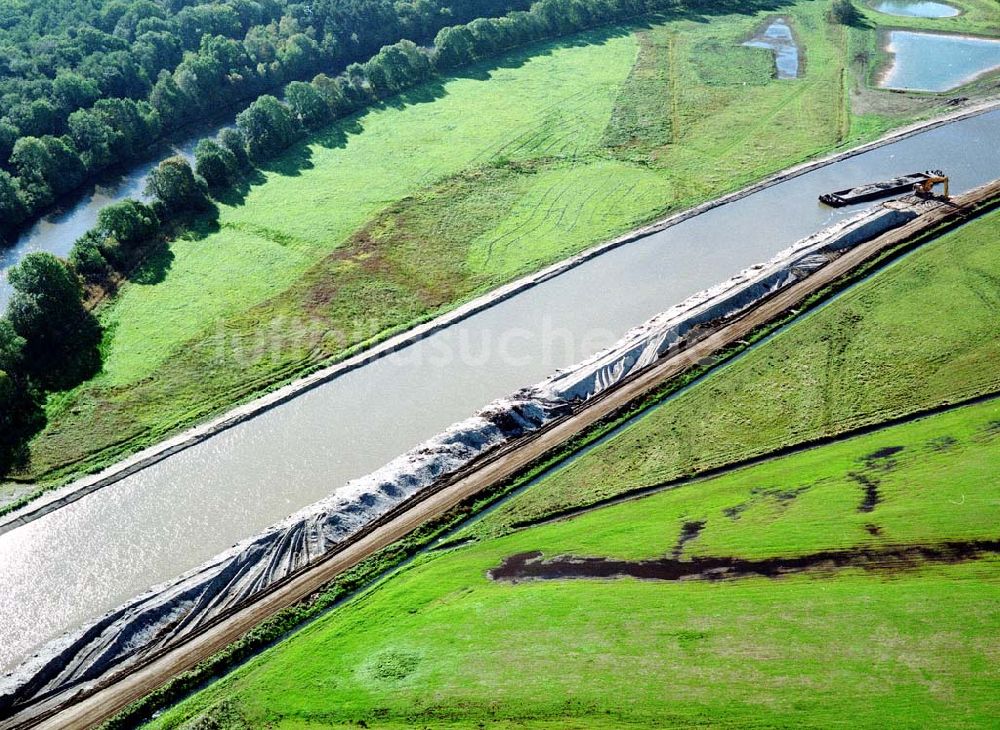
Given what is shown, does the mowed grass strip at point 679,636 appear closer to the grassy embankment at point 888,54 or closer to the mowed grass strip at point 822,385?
the mowed grass strip at point 822,385

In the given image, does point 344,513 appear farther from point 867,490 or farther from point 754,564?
point 867,490

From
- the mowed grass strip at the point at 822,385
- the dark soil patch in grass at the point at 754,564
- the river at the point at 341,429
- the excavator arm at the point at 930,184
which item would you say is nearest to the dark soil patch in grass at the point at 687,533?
the dark soil patch in grass at the point at 754,564

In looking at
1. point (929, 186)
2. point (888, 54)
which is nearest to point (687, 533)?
point (929, 186)

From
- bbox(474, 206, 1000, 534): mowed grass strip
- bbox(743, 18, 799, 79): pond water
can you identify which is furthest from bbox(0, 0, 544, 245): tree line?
bbox(474, 206, 1000, 534): mowed grass strip

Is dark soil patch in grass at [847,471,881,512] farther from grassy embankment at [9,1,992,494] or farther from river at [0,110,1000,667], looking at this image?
grassy embankment at [9,1,992,494]

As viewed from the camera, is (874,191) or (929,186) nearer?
(929,186)

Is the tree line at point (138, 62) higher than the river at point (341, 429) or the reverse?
higher

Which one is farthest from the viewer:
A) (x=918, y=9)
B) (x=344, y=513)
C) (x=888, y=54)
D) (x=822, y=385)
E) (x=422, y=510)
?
(x=918, y=9)
